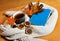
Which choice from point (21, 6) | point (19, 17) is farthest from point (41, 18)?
point (21, 6)

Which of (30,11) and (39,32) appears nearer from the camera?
(39,32)

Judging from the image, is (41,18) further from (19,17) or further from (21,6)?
(21,6)

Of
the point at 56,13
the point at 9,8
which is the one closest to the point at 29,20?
the point at 56,13

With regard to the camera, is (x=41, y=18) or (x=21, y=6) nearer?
(x=41, y=18)

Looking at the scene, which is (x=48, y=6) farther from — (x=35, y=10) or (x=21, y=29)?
(x=21, y=29)
